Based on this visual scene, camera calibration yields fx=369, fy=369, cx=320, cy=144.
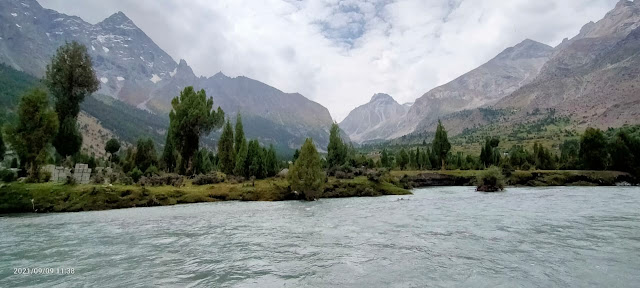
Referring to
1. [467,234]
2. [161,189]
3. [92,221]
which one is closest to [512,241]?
[467,234]

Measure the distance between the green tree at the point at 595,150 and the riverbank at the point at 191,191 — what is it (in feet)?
21.8

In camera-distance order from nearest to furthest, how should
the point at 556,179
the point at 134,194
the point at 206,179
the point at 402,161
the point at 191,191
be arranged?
1. the point at 134,194
2. the point at 191,191
3. the point at 206,179
4. the point at 556,179
5. the point at 402,161

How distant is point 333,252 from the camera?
1656 centimetres

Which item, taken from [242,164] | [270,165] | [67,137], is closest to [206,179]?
[242,164]

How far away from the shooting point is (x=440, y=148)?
326 feet

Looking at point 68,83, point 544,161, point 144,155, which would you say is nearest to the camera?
point 68,83

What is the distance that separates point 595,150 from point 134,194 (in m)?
98.5

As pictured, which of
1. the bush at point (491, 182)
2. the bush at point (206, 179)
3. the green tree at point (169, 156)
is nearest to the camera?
the bush at point (206, 179)

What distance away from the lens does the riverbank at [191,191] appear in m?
35.8

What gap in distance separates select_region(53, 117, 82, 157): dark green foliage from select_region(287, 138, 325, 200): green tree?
33.5 metres

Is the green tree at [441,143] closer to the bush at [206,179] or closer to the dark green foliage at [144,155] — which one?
the bush at [206,179]

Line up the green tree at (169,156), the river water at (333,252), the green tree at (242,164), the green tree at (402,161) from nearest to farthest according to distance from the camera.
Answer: the river water at (333,252) < the green tree at (242,164) < the green tree at (169,156) < the green tree at (402,161)

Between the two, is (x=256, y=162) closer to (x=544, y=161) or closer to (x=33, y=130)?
(x=33, y=130)

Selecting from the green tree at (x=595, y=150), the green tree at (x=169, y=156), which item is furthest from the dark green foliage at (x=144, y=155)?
the green tree at (x=595, y=150)
